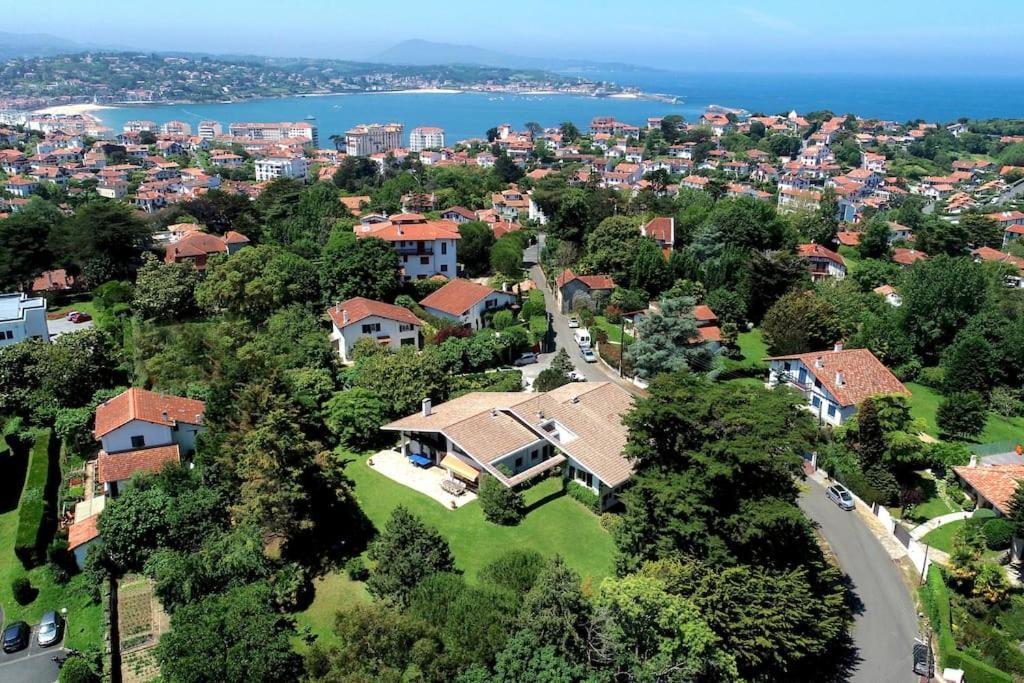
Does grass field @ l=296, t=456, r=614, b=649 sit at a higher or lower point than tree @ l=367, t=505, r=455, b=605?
lower

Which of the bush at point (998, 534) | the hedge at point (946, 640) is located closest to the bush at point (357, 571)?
the hedge at point (946, 640)

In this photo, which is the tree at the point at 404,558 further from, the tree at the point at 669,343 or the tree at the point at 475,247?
the tree at the point at 475,247

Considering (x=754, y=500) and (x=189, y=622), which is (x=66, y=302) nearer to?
(x=189, y=622)

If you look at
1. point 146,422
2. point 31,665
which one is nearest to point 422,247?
point 146,422

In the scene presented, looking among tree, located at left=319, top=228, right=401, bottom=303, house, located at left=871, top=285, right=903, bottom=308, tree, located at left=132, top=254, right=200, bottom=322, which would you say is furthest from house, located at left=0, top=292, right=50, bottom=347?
house, located at left=871, top=285, right=903, bottom=308

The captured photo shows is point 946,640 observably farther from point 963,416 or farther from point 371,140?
point 371,140

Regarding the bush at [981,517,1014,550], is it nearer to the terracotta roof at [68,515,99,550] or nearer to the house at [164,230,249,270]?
the terracotta roof at [68,515,99,550]
